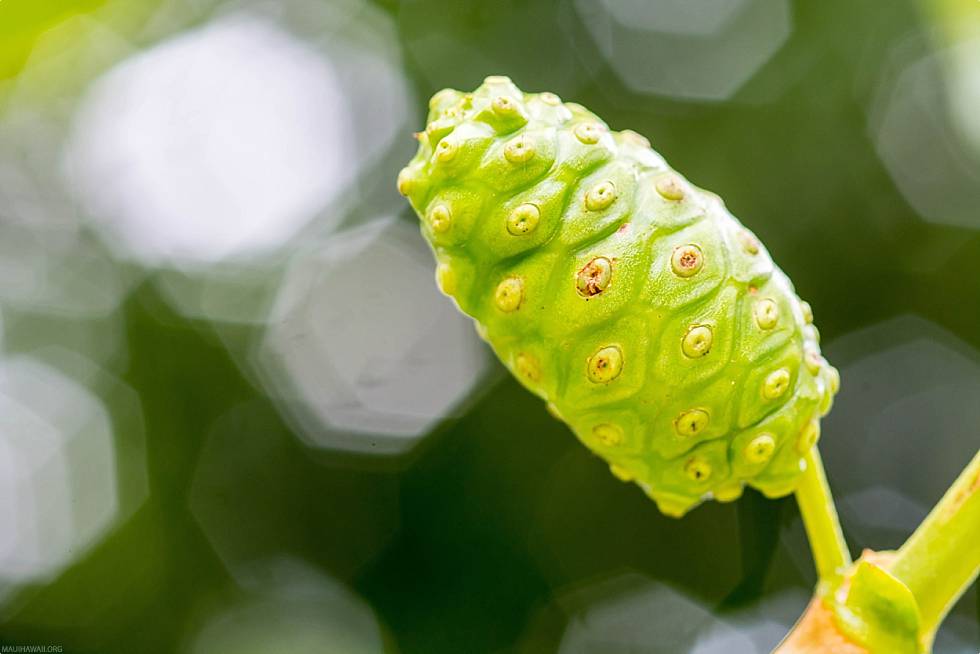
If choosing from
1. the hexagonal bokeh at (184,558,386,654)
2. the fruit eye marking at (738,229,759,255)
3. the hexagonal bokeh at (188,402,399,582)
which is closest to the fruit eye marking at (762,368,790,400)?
the fruit eye marking at (738,229,759,255)

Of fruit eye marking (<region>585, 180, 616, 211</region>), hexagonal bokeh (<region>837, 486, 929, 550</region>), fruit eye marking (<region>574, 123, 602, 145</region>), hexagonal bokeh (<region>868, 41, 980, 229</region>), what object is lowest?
hexagonal bokeh (<region>837, 486, 929, 550</region>)

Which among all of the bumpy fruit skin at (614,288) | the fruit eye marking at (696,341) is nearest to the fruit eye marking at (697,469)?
the bumpy fruit skin at (614,288)

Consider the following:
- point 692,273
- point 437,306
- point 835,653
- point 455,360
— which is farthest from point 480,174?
point 437,306

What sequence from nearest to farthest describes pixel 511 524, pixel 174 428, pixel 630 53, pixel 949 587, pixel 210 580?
pixel 949 587 → pixel 511 524 → pixel 210 580 → pixel 174 428 → pixel 630 53

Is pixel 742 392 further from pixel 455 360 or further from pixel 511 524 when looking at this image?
pixel 455 360

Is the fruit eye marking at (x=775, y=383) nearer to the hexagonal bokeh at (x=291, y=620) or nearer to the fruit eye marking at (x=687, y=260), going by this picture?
the fruit eye marking at (x=687, y=260)

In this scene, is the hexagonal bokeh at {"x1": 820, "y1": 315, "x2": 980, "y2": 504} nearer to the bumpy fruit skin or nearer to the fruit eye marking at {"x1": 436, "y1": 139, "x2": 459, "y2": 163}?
the bumpy fruit skin
